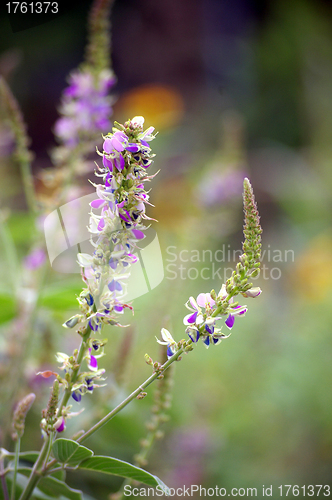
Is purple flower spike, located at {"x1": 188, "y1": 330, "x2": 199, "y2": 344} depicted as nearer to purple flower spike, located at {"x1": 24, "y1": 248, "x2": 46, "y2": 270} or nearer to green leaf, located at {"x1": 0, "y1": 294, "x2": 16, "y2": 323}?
green leaf, located at {"x1": 0, "y1": 294, "x2": 16, "y2": 323}

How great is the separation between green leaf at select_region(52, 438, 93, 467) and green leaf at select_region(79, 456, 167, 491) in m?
0.04

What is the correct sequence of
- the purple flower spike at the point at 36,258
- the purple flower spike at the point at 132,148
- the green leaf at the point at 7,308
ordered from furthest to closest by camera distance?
the purple flower spike at the point at 36,258 < the green leaf at the point at 7,308 < the purple flower spike at the point at 132,148

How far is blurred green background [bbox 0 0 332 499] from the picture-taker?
1872mm

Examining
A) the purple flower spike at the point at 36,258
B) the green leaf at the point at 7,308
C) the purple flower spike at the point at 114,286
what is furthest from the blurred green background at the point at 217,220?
the purple flower spike at the point at 114,286

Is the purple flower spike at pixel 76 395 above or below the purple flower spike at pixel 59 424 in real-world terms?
above

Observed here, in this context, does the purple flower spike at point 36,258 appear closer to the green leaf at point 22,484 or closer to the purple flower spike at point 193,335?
the green leaf at point 22,484

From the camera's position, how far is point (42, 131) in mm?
7066

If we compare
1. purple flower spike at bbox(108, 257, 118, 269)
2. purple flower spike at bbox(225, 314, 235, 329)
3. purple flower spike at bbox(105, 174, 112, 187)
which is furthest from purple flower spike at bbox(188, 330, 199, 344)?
purple flower spike at bbox(105, 174, 112, 187)

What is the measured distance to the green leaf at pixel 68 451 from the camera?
664 millimetres

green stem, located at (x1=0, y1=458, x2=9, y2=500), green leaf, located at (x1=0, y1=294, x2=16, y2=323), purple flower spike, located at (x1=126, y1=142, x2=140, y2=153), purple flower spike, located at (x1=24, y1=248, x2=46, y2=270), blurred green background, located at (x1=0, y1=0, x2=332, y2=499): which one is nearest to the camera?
purple flower spike, located at (x1=126, y1=142, x2=140, y2=153)

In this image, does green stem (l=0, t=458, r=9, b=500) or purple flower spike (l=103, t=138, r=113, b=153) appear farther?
green stem (l=0, t=458, r=9, b=500)

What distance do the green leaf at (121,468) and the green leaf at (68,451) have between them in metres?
0.04

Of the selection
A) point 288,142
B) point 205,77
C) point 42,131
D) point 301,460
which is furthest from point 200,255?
point 205,77

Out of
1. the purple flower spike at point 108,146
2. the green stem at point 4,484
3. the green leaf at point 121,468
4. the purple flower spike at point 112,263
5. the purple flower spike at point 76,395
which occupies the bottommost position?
the green stem at point 4,484
